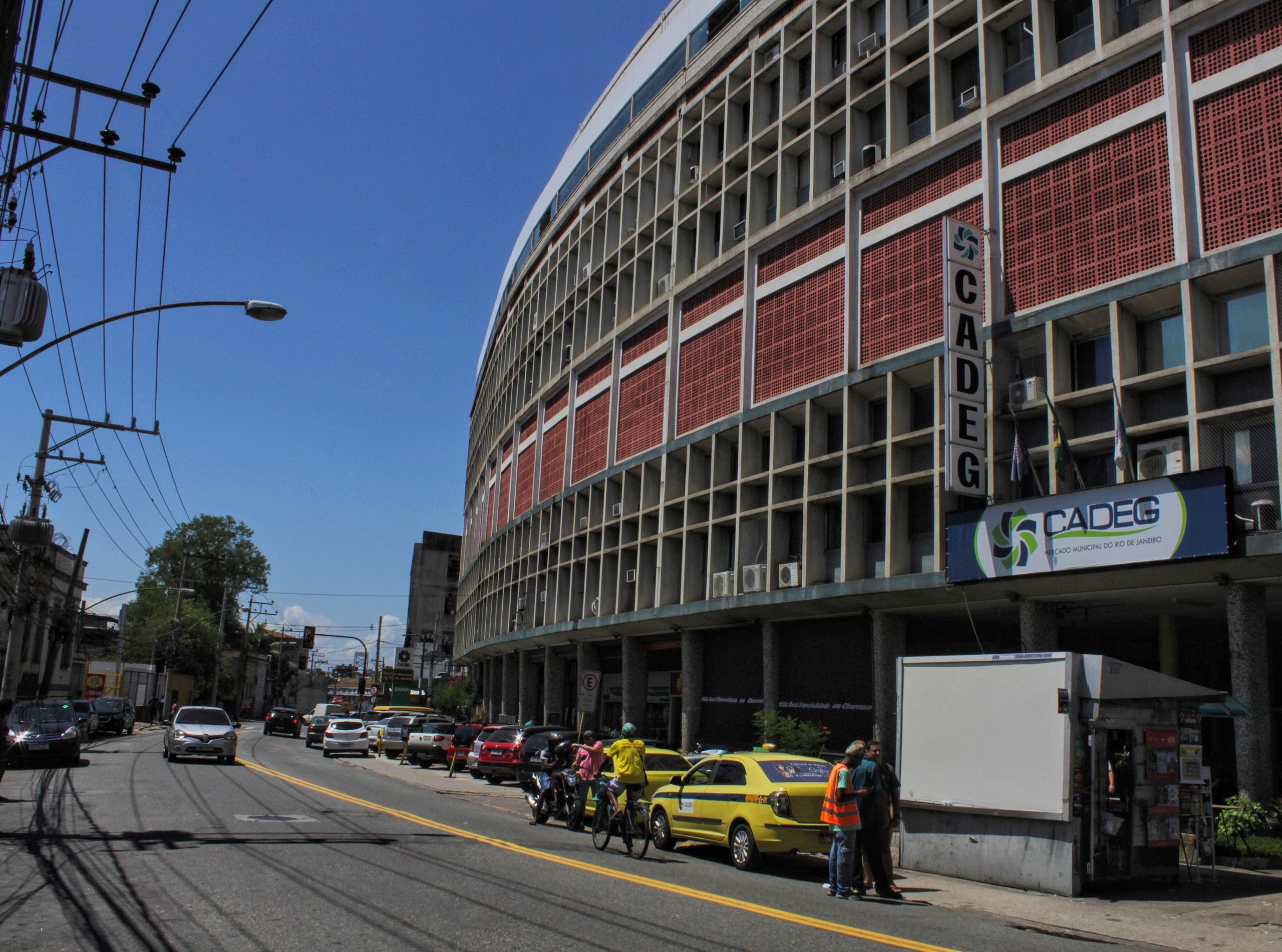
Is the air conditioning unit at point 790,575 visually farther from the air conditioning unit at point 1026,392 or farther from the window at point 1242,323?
the window at point 1242,323

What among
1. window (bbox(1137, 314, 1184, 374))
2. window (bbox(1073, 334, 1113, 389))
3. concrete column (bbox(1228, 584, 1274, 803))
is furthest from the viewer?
window (bbox(1073, 334, 1113, 389))

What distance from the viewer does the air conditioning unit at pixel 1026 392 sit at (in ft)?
62.8

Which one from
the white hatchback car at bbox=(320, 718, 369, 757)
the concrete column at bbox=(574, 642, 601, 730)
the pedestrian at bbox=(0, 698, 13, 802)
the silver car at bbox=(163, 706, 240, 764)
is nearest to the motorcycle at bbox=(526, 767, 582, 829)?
the pedestrian at bbox=(0, 698, 13, 802)

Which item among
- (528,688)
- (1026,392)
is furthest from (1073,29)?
(528,688)

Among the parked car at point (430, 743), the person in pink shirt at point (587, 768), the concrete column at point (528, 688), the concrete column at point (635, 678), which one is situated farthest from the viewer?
the concrete column at point (528, 688)

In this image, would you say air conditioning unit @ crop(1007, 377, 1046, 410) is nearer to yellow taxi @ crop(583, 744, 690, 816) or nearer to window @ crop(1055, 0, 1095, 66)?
window @ crop(1055, 0, 1095, 66)

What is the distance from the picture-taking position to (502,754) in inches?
1091

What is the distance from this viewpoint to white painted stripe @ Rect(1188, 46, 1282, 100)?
16.6 metres

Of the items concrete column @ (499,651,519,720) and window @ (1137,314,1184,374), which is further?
concrete column @ (499,651,519,720)

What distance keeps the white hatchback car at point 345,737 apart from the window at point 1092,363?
30196 millimetres

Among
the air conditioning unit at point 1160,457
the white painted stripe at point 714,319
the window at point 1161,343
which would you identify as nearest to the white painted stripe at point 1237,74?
the window at point 1161,343

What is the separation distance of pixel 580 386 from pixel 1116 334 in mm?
25158

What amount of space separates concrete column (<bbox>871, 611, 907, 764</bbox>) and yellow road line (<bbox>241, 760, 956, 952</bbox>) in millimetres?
10470

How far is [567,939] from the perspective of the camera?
25.5 ft
